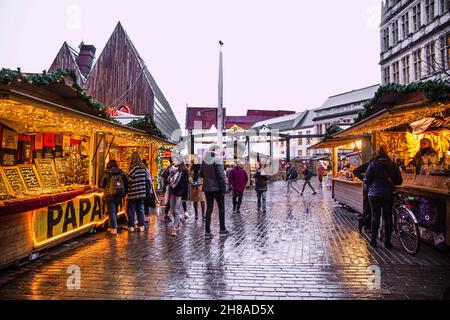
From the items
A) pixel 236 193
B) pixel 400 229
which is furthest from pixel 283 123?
pixel 400 229

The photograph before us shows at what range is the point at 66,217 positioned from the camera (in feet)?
20.4

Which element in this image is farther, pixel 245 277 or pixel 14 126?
pixel 14 126

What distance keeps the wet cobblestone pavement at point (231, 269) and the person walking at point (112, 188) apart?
0.45 m

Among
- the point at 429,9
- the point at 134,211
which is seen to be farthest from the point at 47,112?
the point at 429,9

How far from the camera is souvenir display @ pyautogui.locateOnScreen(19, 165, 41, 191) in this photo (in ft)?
22.0

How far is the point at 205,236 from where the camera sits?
700 centimetres

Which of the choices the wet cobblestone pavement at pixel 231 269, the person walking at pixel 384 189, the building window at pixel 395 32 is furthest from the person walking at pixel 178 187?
the building window at pixel 395 32

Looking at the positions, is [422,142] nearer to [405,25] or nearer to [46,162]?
[46,162]

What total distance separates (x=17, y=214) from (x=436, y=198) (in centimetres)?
703

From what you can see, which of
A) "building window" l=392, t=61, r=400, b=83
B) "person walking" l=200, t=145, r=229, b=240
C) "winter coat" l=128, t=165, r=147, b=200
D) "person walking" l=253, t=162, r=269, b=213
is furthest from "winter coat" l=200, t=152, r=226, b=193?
"building window" l=392, t=61, r=400, b=83

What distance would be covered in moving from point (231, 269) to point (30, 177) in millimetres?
5019
